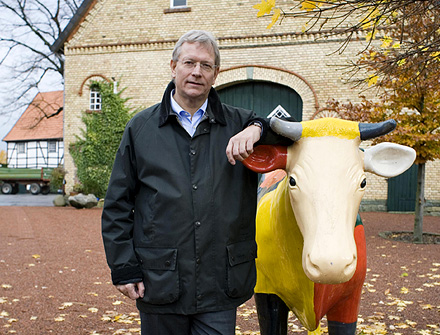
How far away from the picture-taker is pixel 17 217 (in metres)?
13.2

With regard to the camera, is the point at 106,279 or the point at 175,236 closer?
the point at 175,236

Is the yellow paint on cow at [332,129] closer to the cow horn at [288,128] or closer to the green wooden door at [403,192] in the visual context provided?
the cow horn at [288,128]

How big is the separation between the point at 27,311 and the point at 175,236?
3704 mm

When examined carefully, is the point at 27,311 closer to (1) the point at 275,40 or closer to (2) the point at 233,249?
(2) the point at 233,249

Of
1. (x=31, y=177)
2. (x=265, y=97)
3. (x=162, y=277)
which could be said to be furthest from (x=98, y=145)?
(x=162, y=277)

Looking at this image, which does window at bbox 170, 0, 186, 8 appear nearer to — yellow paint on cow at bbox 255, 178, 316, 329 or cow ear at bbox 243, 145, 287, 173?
yellow paint on cow at bbox 255, 178, 316, 329

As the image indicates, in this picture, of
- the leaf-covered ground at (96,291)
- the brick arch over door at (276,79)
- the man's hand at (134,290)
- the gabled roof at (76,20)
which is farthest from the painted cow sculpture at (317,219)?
the gabled roof at (76,20)

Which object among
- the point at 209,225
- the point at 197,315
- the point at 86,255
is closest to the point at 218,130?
the point at 209,225

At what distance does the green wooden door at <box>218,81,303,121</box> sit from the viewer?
1414cm

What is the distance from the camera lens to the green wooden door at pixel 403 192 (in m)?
13.5

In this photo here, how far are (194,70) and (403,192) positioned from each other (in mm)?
12944

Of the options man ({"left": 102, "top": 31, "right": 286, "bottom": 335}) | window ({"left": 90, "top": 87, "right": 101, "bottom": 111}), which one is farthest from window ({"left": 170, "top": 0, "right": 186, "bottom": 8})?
man ({"left": 102, "top": 31, "right": 286, "bottom": 335})

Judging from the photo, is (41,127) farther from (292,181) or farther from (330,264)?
(330,264)

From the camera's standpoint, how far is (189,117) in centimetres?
225
